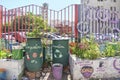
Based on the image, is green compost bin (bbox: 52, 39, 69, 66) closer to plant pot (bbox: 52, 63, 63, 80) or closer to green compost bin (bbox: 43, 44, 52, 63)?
plant pot (bbox: 52, 63, 63, 80)

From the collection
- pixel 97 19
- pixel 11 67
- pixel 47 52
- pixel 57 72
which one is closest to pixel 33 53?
pixel 11 67

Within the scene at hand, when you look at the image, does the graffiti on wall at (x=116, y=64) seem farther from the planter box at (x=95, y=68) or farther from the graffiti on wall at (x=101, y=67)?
the graffiti on wall at (x=101, y=67)

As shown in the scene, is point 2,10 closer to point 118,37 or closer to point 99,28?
point 99,28

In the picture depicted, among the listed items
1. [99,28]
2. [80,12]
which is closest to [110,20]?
[99,28]

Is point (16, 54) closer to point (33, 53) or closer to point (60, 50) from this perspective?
point (33, 53)

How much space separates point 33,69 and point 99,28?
4.00 metres

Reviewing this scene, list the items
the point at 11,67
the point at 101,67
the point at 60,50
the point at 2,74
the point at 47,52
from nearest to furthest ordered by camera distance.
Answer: the point at 2,74, the point at 11,67, the point at 101,67, the point at 60,50, the point at 47,52

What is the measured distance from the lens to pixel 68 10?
35.1 feet

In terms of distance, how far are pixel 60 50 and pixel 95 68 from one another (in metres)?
1.42

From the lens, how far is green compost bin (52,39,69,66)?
30.0 feet

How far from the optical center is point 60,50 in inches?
360

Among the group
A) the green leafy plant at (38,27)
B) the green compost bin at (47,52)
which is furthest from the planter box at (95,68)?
the green leafy plant at (38,27)

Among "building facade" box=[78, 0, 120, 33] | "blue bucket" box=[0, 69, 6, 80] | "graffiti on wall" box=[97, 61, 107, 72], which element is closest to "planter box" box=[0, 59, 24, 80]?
"blue bucket" box=[0, 69, 6, 80]

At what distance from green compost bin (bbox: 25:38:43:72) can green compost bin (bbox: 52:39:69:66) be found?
743 mm
